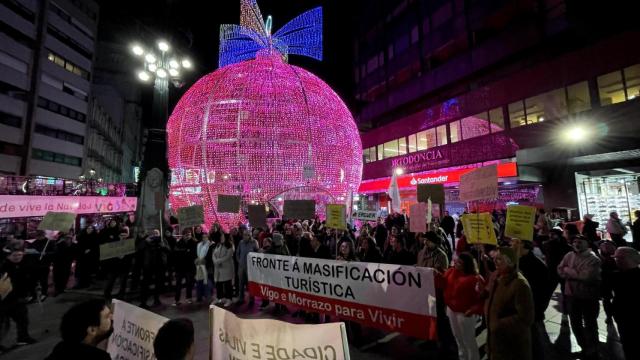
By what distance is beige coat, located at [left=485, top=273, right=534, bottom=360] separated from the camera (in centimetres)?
339

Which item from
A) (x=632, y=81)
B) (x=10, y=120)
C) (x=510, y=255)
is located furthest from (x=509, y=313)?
(x=10, y=120)

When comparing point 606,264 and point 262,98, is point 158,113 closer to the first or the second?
point 262,98

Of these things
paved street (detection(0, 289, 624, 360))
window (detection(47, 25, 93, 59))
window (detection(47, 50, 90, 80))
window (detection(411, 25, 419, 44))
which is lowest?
paved street (detection(0, 289, 624, 360))

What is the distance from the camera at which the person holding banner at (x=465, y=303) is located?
4.12 m

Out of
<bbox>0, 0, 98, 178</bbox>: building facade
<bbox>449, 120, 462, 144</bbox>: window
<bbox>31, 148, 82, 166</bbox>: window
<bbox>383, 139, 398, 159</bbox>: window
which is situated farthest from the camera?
<bbox>31, 148, 82, 166</bbox>: window

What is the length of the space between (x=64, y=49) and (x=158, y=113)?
4744 centimetres

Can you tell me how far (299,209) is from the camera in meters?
8.32

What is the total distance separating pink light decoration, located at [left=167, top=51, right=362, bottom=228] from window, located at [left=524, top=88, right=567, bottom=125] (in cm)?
1454

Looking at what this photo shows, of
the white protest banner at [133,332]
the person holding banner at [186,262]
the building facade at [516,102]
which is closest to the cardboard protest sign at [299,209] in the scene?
the person holding banner at [186,262]

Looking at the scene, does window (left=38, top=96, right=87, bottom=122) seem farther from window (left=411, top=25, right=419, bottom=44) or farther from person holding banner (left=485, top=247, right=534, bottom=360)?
person holding banner (left=485, top=247, right=534, bottom=360)

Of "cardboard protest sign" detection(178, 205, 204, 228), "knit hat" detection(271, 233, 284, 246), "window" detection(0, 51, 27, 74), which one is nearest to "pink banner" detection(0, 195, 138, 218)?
"cardboard protest sign" detection(178, 205, 204, 228)

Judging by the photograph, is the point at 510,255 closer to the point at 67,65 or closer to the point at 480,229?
the point at 480,229

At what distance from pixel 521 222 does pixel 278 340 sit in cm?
440

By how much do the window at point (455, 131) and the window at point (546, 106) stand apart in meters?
5.03
